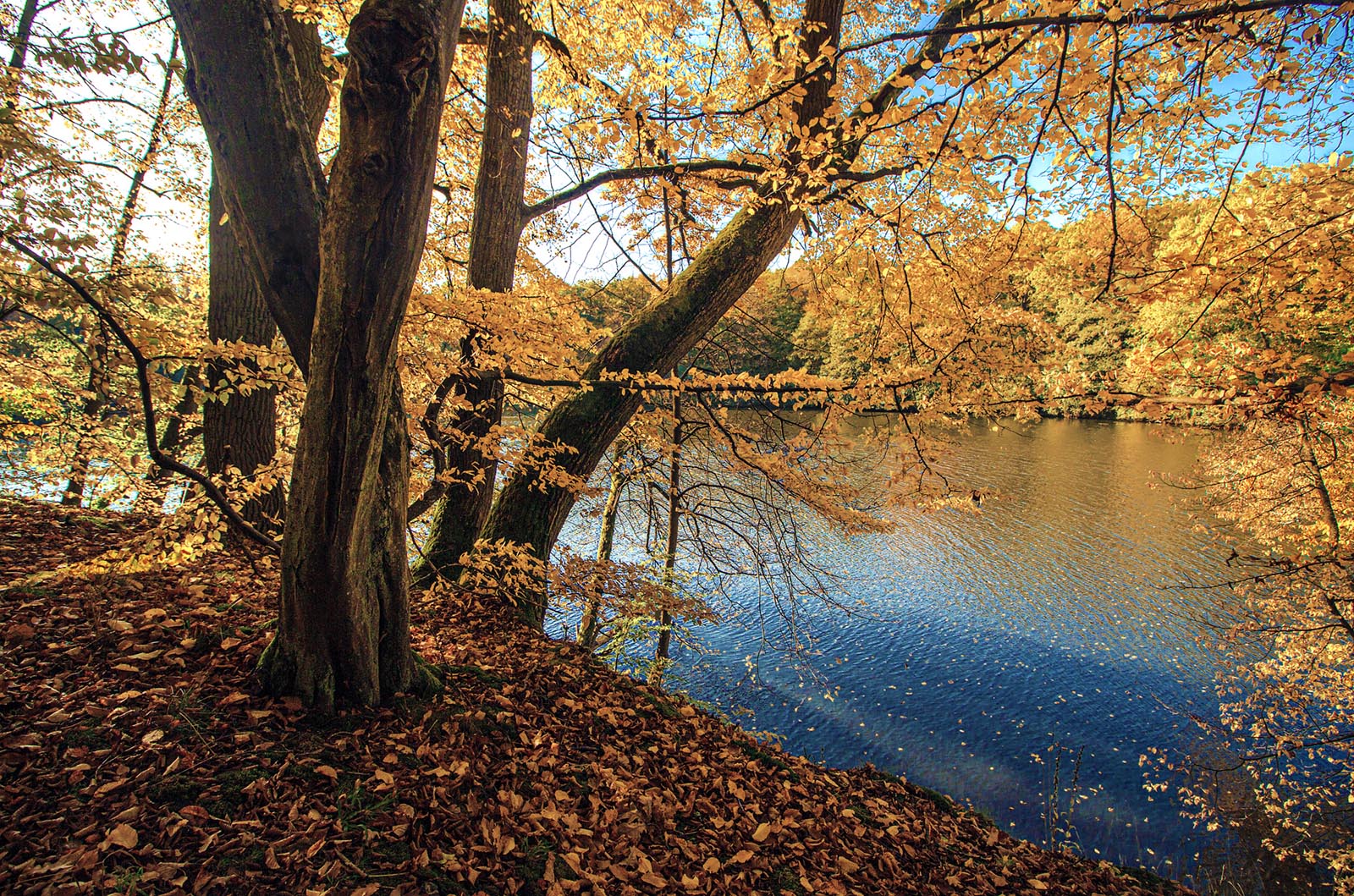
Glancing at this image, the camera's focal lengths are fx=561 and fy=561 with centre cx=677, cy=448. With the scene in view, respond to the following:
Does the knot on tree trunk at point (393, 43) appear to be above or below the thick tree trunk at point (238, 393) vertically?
above

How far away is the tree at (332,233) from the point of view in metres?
1.87

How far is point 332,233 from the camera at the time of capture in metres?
1.96

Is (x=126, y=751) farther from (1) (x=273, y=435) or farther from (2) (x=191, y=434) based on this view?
(2) (x=191, y=434)

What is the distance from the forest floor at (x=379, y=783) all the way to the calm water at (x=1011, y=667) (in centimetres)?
322

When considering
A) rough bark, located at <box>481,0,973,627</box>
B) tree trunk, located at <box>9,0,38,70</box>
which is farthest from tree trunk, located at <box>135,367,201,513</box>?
tree trunk, located at <box>9,0,38,70</box>

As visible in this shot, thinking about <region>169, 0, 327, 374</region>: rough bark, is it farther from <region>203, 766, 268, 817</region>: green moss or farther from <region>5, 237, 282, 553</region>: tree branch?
<region>203, 766, 268, 817</region>: green moss

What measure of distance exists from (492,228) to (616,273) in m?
1.30

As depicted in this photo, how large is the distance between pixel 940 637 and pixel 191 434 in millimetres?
11474

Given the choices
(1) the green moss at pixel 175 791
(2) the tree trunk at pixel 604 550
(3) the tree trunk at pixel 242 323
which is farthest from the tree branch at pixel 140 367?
(2) the tree trunk at pixel 604 550

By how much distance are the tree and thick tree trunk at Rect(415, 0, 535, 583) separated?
1.92 metres

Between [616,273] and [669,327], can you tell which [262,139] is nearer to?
[669,327]

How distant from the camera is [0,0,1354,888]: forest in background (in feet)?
6.91

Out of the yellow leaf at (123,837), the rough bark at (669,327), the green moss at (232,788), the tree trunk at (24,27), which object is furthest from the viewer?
the tree trunk at (24,27)

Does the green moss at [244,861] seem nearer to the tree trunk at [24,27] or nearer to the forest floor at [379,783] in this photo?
the forest floor at [379,783]
